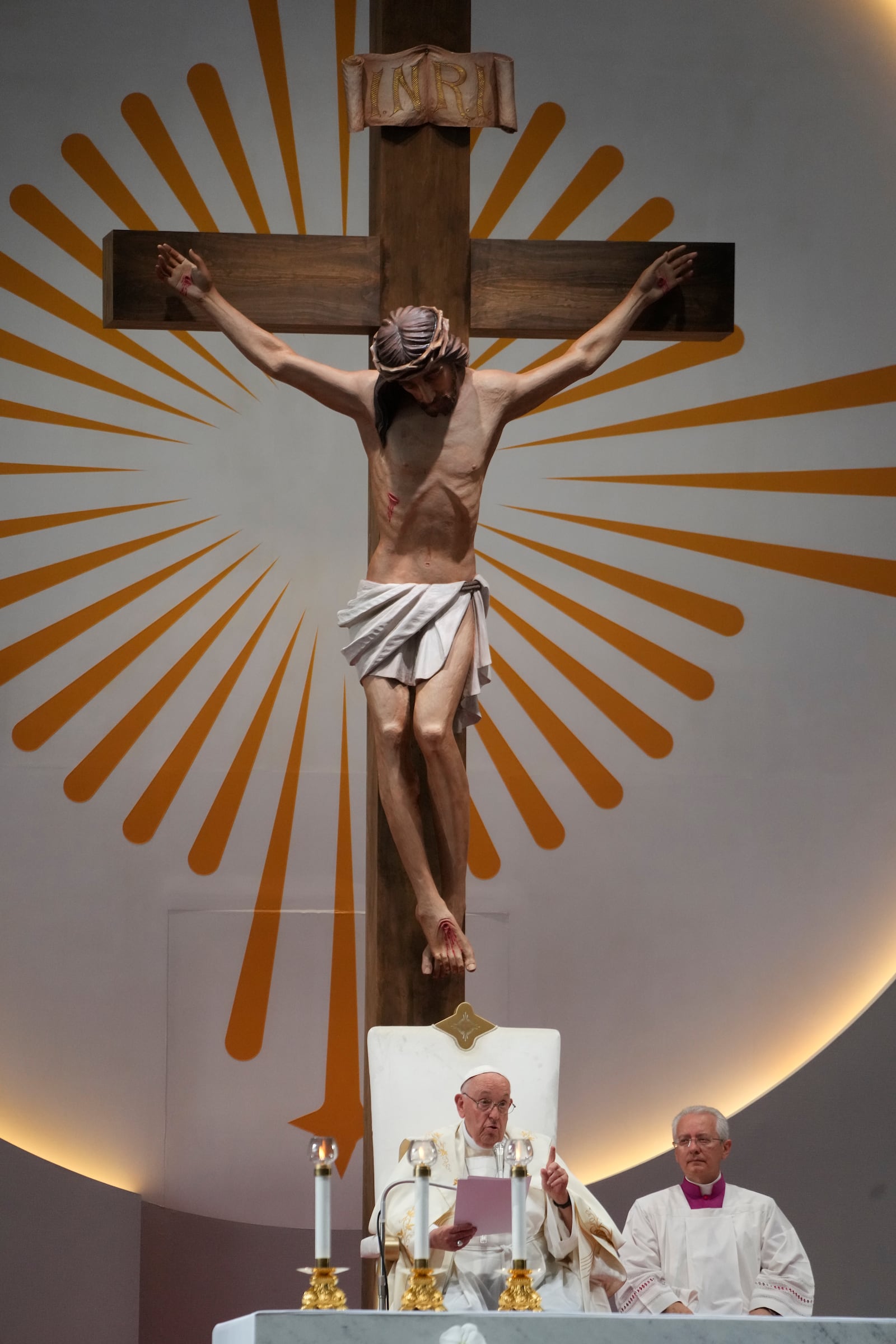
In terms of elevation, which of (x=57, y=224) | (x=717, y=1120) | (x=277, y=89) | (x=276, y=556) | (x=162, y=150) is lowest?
(x=717, y=1120)

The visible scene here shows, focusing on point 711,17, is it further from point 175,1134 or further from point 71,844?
point 175,1134

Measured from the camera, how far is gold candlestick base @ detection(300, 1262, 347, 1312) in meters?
2.67

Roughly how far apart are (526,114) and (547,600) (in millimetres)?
1477

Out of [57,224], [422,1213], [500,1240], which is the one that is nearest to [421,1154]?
[422,1213]

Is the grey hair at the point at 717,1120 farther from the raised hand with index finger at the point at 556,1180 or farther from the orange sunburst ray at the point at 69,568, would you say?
the orange sunburst ray at the point at 69,568

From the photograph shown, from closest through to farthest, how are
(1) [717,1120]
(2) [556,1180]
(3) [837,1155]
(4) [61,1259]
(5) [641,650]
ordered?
(2) [556,1180] < (1) [717,1120] < (4) [61,1259] < (3) [837,1155] < (5) [641,650]

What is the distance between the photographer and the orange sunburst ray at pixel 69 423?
521 cm

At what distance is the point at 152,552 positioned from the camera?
5.28 m

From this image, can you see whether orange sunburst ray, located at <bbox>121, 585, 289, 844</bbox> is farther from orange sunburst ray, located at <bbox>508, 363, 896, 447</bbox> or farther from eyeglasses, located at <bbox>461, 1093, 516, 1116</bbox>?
eyeglasses, located at <bbox>461, 1093, 516, 1116</bbox>

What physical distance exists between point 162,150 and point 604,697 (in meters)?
2.11

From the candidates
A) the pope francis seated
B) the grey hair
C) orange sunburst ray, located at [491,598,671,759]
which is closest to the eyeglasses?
the pope francis seated

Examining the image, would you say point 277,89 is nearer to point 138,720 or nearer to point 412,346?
point 138,720

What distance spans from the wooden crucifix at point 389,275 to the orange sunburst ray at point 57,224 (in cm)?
153

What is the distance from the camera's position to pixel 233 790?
5.26 m
